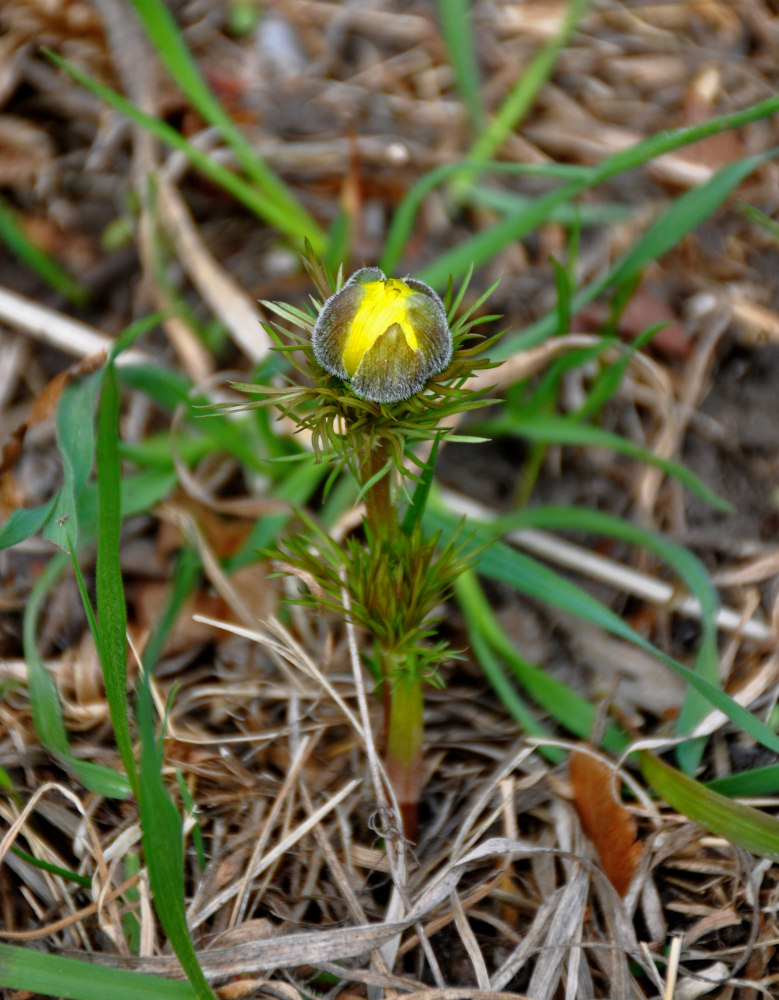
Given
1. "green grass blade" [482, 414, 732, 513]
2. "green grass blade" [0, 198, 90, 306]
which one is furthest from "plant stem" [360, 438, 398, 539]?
"green grass blade" [0, 198, 90, 306]

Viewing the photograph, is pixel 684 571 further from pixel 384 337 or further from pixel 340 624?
pixel 384 337

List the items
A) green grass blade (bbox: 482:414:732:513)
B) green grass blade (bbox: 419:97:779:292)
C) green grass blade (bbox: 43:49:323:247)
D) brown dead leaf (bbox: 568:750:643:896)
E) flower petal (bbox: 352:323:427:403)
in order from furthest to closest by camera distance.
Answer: green grass blade (bbox: 43:49:323:247), green grass blade (bbox: 482:414:732:513), green grass blade (bbox: 419:97:779:292), brown dead leaf (bbox: 568:750:643:896), flower petal (bbox: 352:323:427:403)

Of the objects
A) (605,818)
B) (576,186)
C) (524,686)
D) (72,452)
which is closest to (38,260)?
(72,452)

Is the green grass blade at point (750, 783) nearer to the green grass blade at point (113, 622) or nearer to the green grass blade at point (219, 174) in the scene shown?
the green grass blade at point (113, 622)

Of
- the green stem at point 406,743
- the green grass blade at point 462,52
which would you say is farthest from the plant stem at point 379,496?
the green grass blade at point 462,52

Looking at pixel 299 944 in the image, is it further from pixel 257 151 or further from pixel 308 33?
pixel 308 33

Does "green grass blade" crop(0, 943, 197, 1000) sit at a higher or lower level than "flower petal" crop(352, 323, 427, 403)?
lower

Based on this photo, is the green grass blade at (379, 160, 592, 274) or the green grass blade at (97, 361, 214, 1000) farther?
the green grass blade at (379, 160, 592, 274)

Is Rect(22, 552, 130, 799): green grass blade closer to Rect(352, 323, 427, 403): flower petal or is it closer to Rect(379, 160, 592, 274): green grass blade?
Rect(352, 323, 427, 403): flower petal
